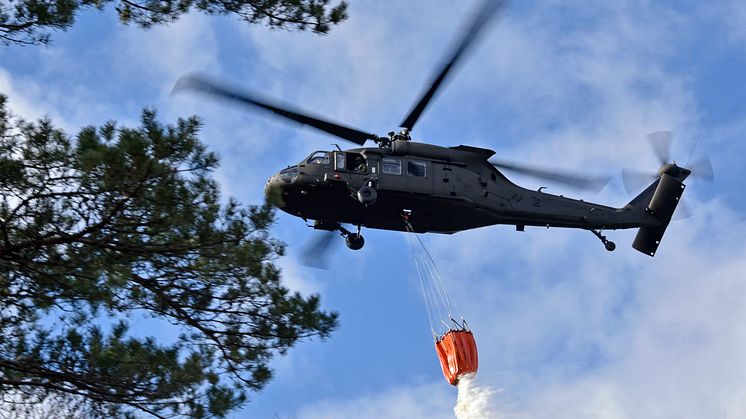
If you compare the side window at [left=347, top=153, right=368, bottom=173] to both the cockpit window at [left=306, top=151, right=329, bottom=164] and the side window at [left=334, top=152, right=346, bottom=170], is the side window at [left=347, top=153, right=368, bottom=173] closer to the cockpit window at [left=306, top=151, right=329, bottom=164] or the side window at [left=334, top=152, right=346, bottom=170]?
the side window at [left=334, top=152, right=346, bottom=170]

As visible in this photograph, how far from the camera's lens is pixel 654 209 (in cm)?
2144

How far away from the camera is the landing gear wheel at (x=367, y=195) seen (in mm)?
17312

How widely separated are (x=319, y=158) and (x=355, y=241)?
70.6 inches

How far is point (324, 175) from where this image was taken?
17.6m

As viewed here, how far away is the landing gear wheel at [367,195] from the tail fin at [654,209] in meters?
7.01

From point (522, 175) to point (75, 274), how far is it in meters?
11.2

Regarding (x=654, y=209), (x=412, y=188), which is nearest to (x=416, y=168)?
(x=412, y=188)

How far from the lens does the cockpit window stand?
17828 millimetres

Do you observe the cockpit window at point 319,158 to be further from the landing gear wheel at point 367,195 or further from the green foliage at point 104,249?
the green foliage at point 104,249

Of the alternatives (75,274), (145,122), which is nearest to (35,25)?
(145,122)

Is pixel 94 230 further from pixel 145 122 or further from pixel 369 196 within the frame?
pixel 369 196

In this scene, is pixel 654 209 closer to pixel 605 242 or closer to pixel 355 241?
pixel 605 242

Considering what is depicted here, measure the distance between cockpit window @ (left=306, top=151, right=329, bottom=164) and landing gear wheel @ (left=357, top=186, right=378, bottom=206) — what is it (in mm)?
971

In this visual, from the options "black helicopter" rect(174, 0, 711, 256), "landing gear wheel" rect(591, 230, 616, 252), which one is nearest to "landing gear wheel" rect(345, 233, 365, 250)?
"black helicopter" rect(174, 0, 711, 256)
